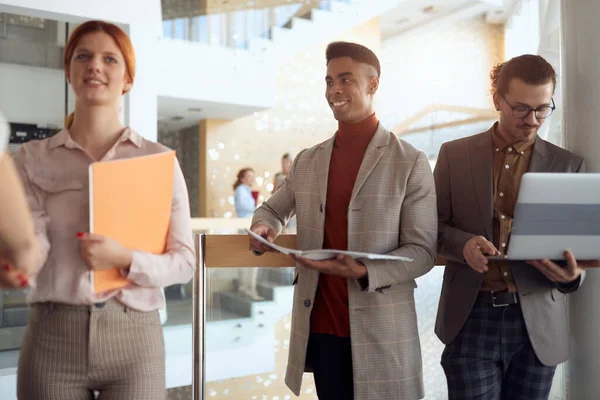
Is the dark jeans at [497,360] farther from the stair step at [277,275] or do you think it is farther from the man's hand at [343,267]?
the stair step at [277,275]

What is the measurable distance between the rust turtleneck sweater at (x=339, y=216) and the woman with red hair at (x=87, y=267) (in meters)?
0.46

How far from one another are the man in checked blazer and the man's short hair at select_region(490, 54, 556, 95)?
34 centimetres

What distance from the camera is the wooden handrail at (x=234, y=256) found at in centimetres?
201

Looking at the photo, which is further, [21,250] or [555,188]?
[555,188]

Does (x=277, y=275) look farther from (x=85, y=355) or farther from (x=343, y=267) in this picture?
(x=85, y=355)

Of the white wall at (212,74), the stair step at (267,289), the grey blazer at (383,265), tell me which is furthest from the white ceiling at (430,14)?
the grey blazer at (383,265)

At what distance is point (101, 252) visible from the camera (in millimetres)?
1268

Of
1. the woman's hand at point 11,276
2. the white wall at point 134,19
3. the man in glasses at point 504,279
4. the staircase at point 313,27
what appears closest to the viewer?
the woman's hand at point 11,276

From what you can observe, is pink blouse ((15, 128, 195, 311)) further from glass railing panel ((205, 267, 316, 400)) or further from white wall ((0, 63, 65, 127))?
white wall ((0, 63, 65, 127))

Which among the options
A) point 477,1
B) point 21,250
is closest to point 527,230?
point 21,250

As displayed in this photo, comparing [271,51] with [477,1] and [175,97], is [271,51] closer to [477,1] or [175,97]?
[175,97]

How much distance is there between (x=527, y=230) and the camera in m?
1.57

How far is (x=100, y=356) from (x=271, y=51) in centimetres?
887

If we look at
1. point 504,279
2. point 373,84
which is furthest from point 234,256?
point 504,279
